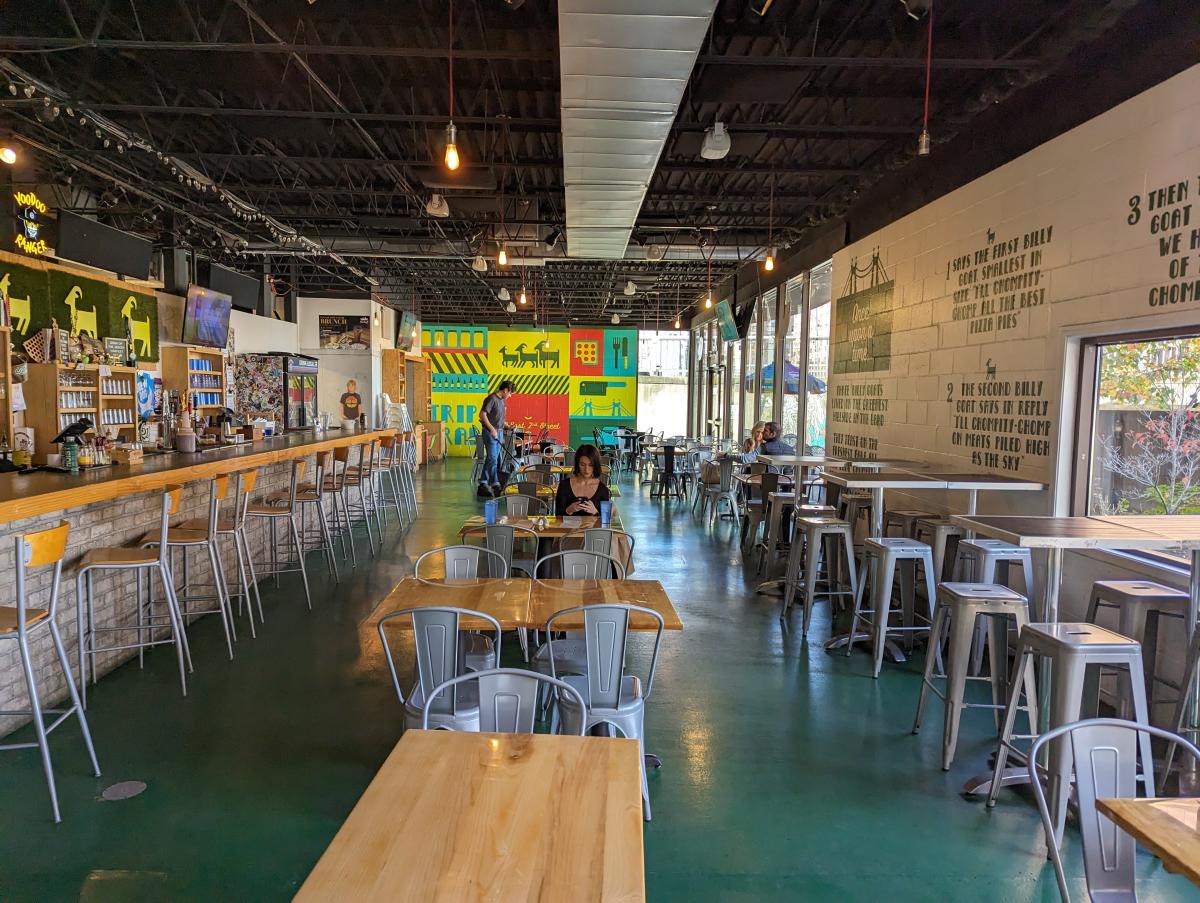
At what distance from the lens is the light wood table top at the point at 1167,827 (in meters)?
1.33

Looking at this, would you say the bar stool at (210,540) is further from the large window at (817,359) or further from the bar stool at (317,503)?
the large window at (817,359)

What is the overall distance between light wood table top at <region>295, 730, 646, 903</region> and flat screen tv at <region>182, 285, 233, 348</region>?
9.57m

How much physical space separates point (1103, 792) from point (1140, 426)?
8.65ft

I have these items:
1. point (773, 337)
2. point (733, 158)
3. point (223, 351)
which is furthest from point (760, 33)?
point (223, 351)

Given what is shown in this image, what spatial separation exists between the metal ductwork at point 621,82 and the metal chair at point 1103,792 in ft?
11.2

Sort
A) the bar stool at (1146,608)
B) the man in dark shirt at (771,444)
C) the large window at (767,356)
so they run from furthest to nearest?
1. the large window at (767,356)
2. the man in dark shirt at (771,444)
3. the bar stool at (1146,608)

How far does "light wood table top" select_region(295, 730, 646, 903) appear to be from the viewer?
1261 millimetres

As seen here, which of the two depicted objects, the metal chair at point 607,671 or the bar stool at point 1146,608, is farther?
the bar stool at point 1146,608

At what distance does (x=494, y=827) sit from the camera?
145 centimetres

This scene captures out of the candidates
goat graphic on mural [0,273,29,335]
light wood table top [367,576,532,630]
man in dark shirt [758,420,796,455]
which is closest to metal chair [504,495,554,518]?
light wood table top [367,576,532,630]

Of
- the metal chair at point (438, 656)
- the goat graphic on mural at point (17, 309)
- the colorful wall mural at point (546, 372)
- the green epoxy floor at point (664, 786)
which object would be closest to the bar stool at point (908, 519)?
the green epoxy floor at point (664, 786)

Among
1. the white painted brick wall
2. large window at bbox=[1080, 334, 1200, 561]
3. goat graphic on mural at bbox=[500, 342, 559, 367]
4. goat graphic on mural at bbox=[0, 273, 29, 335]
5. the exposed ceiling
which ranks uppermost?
the exposed ceiling

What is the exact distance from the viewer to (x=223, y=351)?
416 inches

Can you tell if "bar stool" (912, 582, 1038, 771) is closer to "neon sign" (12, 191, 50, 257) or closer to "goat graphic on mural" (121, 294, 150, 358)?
"neon sign" (12, 191, 50, 257)
